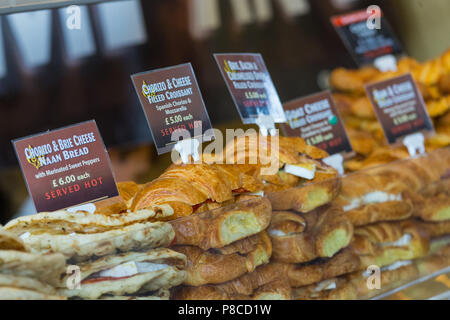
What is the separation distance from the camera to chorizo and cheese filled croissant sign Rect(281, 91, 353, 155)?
7.15ft

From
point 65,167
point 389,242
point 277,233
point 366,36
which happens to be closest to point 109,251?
point 65,167

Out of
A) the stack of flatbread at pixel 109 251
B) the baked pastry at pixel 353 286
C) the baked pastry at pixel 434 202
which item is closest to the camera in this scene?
the stack of flatbread at pixel 109 251

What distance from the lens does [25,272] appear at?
3.82ft

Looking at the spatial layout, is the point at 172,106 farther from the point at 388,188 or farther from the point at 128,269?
the point at 388,188

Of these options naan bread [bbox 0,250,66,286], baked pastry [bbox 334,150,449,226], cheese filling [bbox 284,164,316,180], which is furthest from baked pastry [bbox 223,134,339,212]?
naan bread [bbox 0,250,66,286]

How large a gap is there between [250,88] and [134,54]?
854mm

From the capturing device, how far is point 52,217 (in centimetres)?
137

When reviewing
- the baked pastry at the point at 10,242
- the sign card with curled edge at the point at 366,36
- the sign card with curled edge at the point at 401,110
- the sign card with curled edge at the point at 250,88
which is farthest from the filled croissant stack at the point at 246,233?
the sign card with curled edge at the point at 366,36

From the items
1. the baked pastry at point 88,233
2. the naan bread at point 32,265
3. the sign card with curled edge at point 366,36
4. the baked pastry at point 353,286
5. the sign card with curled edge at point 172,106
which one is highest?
the sign card with curled edge at point 366,36

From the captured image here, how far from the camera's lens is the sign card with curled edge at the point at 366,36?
2773 mm

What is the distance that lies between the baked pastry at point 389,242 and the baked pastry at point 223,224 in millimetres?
429

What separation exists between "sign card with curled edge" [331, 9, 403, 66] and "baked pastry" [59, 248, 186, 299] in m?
1.77

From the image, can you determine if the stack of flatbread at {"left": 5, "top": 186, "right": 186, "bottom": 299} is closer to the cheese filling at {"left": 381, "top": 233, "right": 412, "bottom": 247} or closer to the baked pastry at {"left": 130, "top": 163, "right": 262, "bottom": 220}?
the baked pastry at {"left": 130, "top": 163, "right": 262, "bottom": 220}

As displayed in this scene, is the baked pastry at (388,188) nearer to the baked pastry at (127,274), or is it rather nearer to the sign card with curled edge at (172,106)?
the sign card with curled edge at (172,106)
